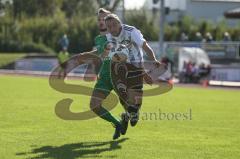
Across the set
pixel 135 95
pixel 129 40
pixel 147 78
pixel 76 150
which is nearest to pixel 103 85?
pixel 135 95

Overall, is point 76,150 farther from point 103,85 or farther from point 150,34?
point 150,34

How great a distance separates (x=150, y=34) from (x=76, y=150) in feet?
148

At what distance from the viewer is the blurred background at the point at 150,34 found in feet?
106

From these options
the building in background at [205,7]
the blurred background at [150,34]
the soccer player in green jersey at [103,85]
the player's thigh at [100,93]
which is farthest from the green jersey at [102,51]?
the building in background at [205,7]

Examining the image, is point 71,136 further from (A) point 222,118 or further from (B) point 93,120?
(A) point 222,118

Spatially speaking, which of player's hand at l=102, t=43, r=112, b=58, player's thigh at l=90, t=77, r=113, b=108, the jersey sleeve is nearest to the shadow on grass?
player's thigh at l=90, t=77, r=113, b=108

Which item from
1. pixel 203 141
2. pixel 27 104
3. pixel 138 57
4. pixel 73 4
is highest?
pixel 138 57

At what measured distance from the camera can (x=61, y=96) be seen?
1858cm

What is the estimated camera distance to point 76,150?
848 centimetres

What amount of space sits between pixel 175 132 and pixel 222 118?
3114mm

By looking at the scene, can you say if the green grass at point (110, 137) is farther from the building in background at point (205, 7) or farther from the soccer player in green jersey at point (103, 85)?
the building in background at point (205, 7)

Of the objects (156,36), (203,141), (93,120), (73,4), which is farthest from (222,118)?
(73,4)

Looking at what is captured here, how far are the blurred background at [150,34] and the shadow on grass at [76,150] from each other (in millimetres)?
20407

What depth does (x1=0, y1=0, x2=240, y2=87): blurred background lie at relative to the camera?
32.2 m
